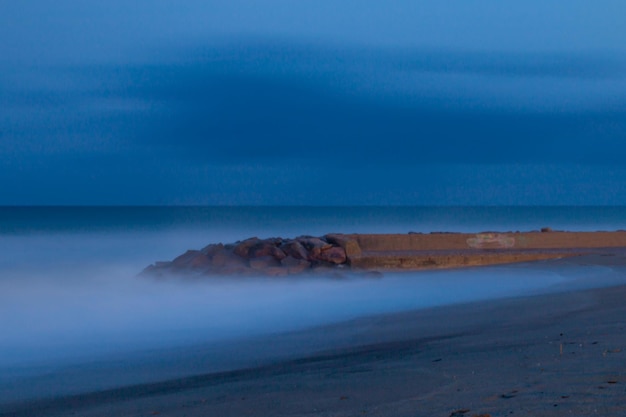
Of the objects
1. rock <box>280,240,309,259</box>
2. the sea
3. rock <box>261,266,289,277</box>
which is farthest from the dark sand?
rock <box>280,240,309,259</box>

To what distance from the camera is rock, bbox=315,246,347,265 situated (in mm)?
14664

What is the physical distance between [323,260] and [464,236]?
383cm

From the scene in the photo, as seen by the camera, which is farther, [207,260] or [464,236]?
[464,236]

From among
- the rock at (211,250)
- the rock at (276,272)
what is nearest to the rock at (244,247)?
the rock at (211,250)

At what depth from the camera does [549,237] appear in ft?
58.1

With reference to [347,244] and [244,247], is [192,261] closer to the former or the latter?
[244,247]

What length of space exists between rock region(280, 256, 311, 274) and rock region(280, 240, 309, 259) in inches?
8.2

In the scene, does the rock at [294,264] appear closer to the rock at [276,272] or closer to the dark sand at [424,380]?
the rock at [276,272]

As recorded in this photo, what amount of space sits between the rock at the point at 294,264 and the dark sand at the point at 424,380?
644 cm

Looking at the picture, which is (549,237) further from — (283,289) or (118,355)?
(118,355)

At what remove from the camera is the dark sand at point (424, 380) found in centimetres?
397

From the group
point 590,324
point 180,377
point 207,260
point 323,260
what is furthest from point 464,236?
point 180,377

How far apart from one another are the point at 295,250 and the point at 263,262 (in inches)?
31.4

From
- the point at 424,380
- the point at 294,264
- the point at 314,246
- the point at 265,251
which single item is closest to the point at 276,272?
the point at 294,264
